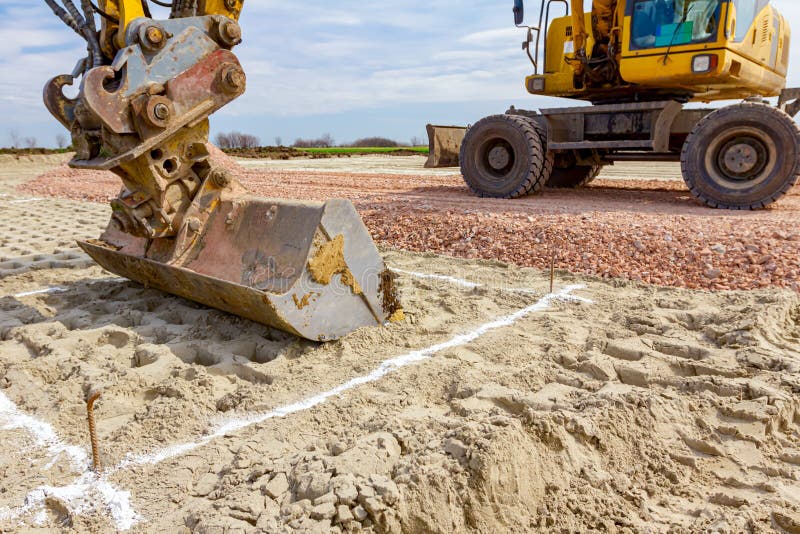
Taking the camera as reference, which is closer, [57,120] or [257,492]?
[257,492]

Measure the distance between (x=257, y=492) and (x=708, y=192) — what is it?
7.57 metres

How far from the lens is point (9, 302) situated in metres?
4.29

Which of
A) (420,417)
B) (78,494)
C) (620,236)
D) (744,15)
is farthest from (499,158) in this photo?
(78,494)

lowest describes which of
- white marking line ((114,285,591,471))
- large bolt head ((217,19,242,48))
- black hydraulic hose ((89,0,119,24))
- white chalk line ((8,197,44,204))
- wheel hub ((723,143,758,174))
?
white marking line ((114,285,591,471))

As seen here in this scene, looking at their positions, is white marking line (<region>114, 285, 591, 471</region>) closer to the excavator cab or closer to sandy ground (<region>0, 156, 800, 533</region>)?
sandy ground (<region>0, 156, 800, 533</region>)

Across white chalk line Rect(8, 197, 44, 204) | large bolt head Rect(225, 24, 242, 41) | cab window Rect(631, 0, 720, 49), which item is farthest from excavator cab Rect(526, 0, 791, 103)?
white chalk line Rect(8, 197, 44, 204)

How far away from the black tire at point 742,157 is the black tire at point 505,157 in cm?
214

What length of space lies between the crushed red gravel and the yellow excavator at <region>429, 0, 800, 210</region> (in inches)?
23.0

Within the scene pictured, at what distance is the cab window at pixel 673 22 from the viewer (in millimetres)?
7383

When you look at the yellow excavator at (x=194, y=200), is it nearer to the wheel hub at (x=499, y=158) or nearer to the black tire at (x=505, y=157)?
the black tire at (x=505, y=157)

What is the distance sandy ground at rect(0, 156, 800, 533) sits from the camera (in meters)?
Answer: 2.00

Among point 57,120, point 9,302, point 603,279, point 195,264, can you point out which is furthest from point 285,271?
point 603,279

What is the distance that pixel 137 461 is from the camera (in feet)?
→ 7.72

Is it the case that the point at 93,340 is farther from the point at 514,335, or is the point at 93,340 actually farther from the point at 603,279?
the point at 603,279
